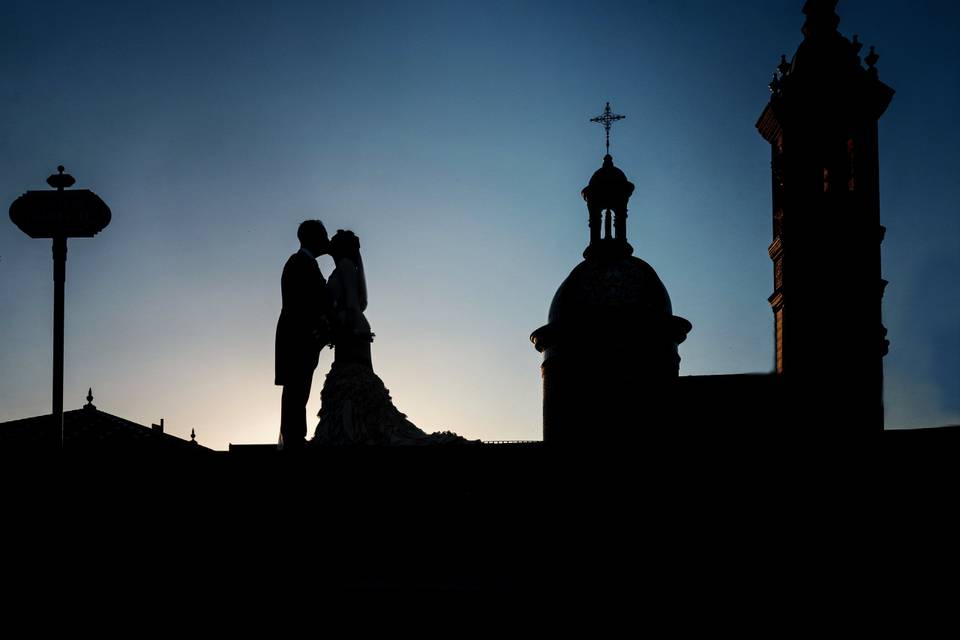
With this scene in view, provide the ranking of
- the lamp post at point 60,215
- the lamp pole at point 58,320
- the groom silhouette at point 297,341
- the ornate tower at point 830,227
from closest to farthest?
the lamp pole at point 58,320
the lamp post at point 60,215
the groom silhouette at point 297,341
the ornate tower at point 830,227

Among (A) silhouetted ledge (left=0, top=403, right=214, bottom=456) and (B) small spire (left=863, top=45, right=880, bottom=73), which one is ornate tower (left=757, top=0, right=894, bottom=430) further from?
(A) silhouetted ledge (left=0, top=403, right=214, bottom=456)

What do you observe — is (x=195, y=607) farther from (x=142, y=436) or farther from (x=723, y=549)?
(x=142, y=436)

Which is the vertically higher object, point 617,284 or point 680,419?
point 617,284

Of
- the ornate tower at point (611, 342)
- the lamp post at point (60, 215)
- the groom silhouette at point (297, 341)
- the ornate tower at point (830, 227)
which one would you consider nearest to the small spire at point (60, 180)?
the lamp post at point (60, 215)

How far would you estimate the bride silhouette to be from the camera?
45.9 ft

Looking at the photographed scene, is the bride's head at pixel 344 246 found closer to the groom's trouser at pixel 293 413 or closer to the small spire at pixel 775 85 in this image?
the groom's trouser at pixel 293 413

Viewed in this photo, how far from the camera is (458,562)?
39.0 feet

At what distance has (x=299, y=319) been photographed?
13.3 metres

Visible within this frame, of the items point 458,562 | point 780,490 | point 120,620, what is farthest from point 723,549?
point 120,620

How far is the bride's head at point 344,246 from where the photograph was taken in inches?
564

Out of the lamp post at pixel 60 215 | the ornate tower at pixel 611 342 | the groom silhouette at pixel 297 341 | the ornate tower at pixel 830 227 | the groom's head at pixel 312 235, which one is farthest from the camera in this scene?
the ornate tower at pixel 611 342

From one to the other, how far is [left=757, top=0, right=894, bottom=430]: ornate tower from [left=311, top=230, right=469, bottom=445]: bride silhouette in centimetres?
2148

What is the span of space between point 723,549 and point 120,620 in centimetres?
604

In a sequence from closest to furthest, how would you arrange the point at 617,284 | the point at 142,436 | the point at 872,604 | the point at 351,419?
the point at 872,604, the point at 351,419, the point at 142,436, the point at 617,284
